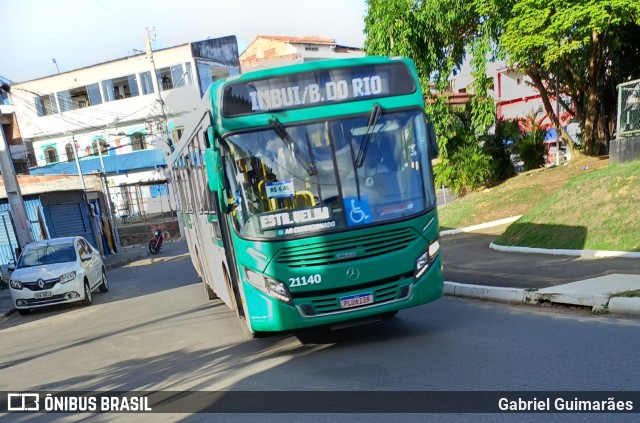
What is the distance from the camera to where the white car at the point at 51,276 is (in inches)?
527

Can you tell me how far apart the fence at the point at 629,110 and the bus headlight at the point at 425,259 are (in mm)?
8749

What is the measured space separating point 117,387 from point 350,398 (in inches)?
117

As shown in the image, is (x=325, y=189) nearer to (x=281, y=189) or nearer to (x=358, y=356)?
(x=281, y=189)

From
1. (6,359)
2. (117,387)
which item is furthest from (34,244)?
(117,387)

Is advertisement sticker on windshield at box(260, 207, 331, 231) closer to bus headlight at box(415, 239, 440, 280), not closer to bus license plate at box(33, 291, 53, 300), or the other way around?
bus headlight at box(415, 239, 440, 280)

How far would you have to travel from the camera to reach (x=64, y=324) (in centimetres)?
1170

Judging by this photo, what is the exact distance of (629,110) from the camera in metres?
13.1

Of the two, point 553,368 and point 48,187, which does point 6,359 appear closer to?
point 553,368

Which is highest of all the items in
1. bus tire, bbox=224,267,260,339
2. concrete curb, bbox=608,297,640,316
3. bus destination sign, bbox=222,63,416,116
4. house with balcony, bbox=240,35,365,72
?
house with balcony, bbox=240,35,365,72

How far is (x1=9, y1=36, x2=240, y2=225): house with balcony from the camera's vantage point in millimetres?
42719

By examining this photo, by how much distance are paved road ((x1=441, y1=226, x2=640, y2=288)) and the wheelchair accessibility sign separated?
374 cm

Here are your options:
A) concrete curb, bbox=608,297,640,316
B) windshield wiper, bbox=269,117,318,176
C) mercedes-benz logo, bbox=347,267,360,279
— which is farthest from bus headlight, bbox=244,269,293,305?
concrete curb, bbox=608,297,640,316

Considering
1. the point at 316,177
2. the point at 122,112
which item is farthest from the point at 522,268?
the point at 122,112

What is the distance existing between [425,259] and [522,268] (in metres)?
4.44
